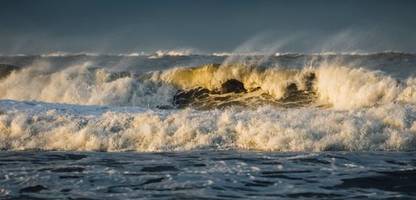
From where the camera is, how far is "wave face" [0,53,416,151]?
1408 centimetres

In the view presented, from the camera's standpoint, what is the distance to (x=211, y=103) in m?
24.4

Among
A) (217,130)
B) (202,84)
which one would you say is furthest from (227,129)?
(202,84)

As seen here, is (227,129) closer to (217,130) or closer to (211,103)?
(217,130)

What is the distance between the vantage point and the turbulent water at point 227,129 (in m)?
9.54

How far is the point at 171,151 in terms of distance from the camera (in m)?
13.6

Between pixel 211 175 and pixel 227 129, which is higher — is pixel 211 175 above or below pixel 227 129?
below

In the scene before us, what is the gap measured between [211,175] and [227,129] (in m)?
4.63

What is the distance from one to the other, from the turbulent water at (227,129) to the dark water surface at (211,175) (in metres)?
0.02

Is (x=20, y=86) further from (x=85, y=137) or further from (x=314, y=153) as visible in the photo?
(x=314, y=153)

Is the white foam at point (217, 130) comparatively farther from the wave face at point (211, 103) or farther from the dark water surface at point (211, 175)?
the dark water surface at point (211, 175)

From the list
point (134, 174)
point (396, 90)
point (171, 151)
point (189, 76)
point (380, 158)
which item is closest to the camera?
point (134, 174)

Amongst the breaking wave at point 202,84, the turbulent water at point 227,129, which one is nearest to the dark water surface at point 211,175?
the turbulent water at point 227,129

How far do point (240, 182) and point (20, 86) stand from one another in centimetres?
2310

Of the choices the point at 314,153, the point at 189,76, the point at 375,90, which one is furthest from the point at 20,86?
the point at 314,153
